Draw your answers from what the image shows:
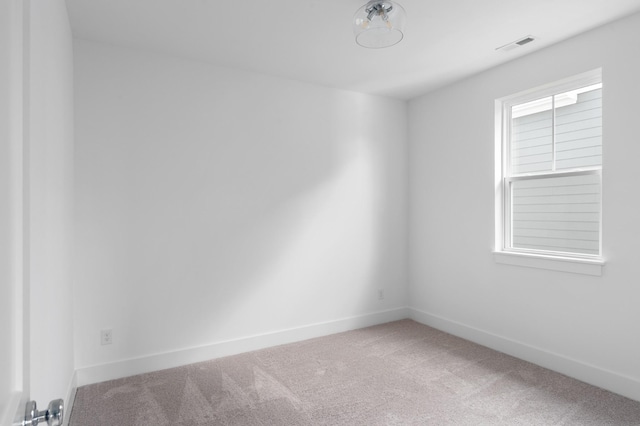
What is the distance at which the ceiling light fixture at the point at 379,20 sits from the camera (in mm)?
2354

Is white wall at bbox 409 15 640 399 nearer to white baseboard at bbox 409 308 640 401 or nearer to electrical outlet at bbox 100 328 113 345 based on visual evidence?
white baseboard at bbox 409 308 640 401

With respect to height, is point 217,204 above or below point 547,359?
above

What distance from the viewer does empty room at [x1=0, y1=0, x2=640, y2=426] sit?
245 cm

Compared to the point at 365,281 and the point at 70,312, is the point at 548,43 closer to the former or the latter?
the point at 365,281

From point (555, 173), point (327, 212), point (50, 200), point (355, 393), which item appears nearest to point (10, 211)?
point (50, 200)

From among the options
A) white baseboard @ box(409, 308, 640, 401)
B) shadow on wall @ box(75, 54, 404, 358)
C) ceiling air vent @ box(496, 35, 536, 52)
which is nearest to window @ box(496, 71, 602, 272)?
ceiling air vent @ box(496, 35, 536, 52)

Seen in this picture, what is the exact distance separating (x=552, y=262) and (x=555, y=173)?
72cm

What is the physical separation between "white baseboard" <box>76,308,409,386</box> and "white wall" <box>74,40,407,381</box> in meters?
0.04

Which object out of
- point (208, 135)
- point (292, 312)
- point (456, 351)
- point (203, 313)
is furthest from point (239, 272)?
point (456, 351)

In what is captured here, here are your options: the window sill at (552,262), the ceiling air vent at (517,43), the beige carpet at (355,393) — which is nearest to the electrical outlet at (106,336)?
the beige carpet at (355,393)

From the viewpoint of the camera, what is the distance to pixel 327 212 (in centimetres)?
395

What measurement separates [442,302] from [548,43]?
8.41 ft

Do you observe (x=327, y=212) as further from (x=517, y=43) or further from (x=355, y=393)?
(x=517, y=43)

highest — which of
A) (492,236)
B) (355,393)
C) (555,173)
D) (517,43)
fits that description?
(517,43)
